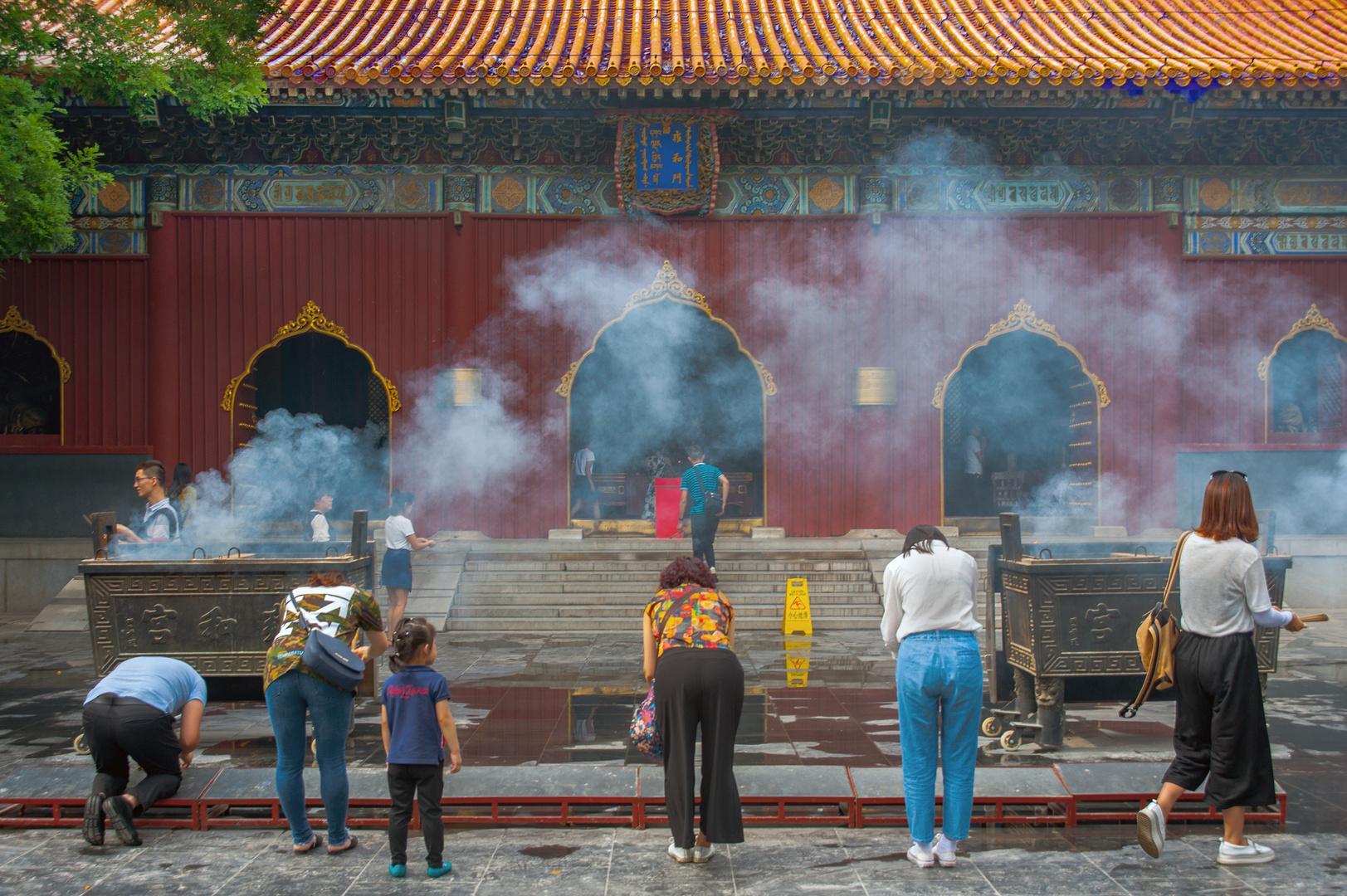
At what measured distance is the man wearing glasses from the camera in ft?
22.2

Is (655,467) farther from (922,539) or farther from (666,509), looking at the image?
(922,539)

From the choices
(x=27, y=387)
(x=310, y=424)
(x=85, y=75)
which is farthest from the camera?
(x=310, y=424)

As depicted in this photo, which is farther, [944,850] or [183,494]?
[183,494]

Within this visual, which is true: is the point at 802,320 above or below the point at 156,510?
above

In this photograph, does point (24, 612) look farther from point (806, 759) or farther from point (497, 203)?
point (806, 759)

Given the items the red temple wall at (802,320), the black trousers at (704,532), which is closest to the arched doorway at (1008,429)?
the red temple wall at (802,320)

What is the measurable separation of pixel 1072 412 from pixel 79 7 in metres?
11.7

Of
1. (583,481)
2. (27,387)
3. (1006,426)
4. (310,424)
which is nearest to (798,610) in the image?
(583,481)

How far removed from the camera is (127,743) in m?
4.49

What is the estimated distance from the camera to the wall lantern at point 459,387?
12000 millimetres

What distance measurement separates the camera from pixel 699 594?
4.08 m

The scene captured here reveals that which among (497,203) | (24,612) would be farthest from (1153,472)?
(24,612)

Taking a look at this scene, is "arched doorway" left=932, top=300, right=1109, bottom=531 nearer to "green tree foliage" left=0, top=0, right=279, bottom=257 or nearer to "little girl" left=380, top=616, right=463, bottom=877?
"green tree foliage" left=0, top=0, right=279, bottom=257

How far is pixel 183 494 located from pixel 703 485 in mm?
6060
